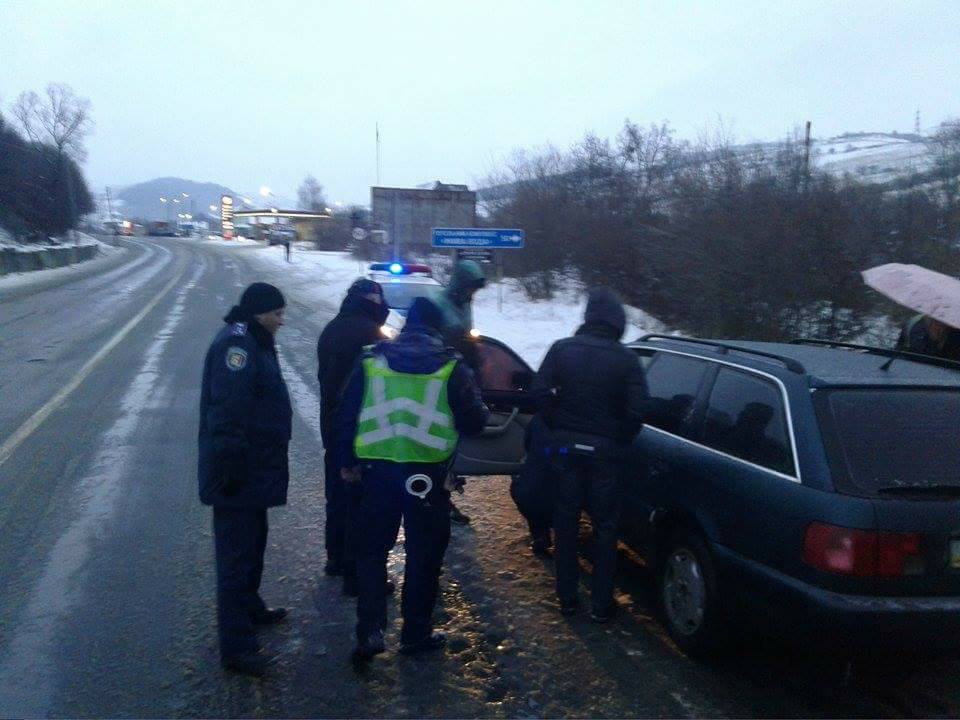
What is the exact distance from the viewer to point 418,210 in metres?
25.2

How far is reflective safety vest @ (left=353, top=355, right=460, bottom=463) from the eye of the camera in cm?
393

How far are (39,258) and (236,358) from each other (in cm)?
4256

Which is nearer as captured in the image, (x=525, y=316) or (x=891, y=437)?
(x=891, y=437)

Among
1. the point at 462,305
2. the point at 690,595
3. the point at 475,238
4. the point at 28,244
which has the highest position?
the point at 475,238

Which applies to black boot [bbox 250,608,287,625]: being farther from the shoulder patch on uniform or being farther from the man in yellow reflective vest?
the shoulder patch on uniform

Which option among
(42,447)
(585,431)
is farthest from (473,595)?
(42,447)

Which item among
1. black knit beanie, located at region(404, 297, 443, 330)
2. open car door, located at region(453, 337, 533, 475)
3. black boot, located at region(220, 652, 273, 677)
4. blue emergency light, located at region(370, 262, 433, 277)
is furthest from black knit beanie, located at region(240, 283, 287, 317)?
blue emergency light, located at region(370, 262, 433, 277)

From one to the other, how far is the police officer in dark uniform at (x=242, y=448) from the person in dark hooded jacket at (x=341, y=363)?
2.64ft

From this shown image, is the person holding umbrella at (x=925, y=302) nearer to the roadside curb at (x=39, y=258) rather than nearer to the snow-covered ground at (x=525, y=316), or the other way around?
the snow-covered ground at (x=525, y=316)

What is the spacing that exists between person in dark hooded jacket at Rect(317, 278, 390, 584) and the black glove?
1067 mm

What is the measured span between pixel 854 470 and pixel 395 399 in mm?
2070

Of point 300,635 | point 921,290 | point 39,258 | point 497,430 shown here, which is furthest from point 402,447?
point 39,258

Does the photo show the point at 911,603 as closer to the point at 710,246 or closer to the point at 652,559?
the point at 652,559

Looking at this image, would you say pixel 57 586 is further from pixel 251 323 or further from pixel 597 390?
pixel 597 390
